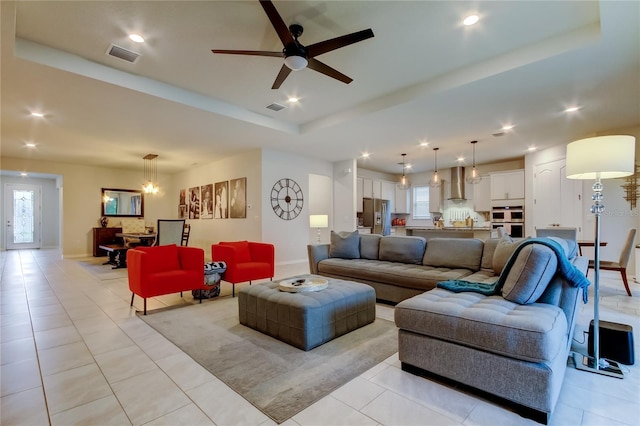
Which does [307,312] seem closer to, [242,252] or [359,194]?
[242,252]

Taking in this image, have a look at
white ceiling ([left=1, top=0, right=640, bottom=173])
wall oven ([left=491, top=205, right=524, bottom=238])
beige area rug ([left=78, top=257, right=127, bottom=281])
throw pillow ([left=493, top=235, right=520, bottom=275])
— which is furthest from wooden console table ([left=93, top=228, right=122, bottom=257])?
wall oven ([left=491, top=205, right=524, bottom=238])

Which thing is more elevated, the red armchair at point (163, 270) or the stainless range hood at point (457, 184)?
the stainless range hood at point (457, 184)

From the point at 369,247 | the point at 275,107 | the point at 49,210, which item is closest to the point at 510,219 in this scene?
the point at 369,247

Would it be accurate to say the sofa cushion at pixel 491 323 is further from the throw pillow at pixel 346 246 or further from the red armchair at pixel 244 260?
the red armchair at pixel 244 260

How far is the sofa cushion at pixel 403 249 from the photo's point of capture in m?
4.16

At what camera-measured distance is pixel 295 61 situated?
8.95 ft

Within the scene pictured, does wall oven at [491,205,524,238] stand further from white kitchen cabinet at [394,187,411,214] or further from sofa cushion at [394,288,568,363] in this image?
sofa cushion at [394,288,568,363]

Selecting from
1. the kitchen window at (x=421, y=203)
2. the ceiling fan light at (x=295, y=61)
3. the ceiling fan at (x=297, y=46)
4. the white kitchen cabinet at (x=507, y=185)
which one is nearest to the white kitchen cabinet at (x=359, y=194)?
the kitchen window at (x=421, y=203)

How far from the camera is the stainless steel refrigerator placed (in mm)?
9227

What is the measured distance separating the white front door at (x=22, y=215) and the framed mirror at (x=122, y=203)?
377cm

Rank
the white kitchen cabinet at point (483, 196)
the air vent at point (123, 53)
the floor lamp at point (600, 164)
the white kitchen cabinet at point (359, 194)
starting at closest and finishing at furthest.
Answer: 1. the floor lamp at point (600, 164)
2. the air vent at point (123, 53)
3. the white kitchen cabinet at point (483, 196)
4. the white kitchen cabinet at point (359, 194)

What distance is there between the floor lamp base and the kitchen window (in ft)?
27.1

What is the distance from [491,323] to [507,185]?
7.38 meters

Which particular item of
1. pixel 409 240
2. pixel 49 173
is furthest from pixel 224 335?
pixel 49 173
